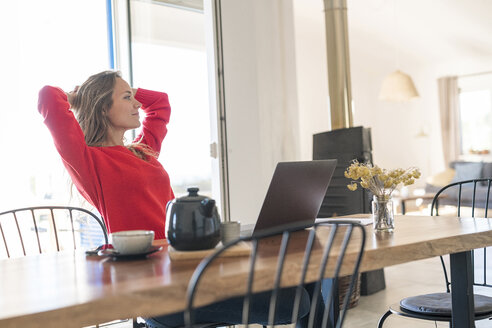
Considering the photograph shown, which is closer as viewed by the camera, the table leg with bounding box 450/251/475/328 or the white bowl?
the white bowl

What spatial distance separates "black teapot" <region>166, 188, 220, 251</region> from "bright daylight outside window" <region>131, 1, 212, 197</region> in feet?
6.15

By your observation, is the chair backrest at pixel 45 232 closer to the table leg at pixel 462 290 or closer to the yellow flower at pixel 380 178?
the yellow flower at pixel 380 178

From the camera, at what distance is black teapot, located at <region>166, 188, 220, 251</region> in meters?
1.27

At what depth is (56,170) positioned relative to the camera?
4398mm

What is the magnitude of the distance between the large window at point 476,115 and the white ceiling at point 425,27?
0.51 meters

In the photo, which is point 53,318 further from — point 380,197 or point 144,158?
point 144,158

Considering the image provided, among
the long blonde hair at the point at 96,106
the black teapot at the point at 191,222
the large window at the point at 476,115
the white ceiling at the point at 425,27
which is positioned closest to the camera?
the black teapot at the point at 191,222

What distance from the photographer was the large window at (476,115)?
31.6 ft

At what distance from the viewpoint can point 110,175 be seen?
1969 millimetres

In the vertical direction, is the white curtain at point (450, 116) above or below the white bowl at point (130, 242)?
above

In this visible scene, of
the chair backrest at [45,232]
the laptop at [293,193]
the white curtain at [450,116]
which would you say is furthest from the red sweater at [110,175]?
the white curtain at [450,116]

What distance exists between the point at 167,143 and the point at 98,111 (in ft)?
3.83

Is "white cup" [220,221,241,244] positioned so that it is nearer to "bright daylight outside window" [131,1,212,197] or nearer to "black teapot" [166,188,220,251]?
"black teapot" [166,188,220,251]

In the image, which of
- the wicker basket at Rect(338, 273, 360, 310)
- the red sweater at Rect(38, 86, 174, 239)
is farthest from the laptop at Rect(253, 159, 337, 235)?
the wicker basket at Rect(338, 273, 360, 310)
